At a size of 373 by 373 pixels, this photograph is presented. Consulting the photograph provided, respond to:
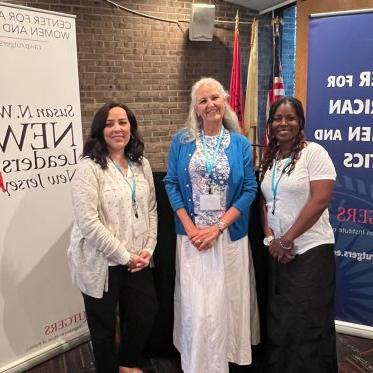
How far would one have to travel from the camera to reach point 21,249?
7.27 feet

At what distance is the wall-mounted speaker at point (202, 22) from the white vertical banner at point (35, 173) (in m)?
2.70

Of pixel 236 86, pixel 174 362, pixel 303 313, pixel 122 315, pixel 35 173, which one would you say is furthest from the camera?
pixel 236 86

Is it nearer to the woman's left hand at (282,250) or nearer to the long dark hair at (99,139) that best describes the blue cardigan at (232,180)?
the woman's left hand at (282,250)

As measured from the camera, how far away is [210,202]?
1804mm

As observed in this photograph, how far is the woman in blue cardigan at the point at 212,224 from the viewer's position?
5.94 ft

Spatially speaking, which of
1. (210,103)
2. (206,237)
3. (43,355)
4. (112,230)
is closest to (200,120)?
(210,103)

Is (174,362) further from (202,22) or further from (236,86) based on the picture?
(202,22)

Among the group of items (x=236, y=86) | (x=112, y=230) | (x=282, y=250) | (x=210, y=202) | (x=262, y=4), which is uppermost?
(x=262, y=4)

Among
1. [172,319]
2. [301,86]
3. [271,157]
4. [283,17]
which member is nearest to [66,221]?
[172,319]

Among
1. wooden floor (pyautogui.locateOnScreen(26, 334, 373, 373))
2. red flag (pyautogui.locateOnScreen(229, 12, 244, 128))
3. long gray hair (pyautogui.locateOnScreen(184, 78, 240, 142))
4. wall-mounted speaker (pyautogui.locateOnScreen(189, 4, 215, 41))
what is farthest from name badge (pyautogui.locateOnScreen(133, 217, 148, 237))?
wall-mounted speaker (pyautogui.locateOnScreen(189, 4, 215, 41))

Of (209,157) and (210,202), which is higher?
(209,157)

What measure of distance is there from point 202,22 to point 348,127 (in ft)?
9.69

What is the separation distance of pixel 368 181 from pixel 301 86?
79.6 inches

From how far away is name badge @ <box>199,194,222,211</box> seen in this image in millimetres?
1803
